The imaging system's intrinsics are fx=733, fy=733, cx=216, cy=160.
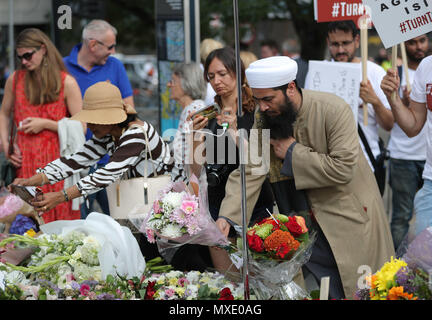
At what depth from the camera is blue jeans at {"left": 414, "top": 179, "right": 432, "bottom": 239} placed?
12.5ft

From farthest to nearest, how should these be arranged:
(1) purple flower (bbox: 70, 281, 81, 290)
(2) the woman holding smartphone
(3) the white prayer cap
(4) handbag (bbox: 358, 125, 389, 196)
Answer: (4) handbag (bbox: 358, 125, 389, 196) → (2) the woman holding smartphone → (3) the white prayer cap → (1) purple flower (bbox: 70, 281, 81, 290)

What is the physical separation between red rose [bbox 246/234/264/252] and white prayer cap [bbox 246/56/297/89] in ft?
2.96

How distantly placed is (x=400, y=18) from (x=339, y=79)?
0.80m

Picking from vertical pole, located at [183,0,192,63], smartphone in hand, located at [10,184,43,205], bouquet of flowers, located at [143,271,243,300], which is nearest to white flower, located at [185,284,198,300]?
bouquet of flowers, located at [143,271,243,300]

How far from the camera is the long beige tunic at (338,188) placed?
12.1ft

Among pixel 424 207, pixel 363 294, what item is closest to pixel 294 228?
pixel 363 294

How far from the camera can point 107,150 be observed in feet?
13.9

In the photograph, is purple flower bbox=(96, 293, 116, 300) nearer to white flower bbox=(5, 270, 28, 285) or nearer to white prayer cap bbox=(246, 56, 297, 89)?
white flower bbox=(5, 270, 28, 285)

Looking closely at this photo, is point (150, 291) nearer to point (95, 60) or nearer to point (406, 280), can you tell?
point (406, 280)

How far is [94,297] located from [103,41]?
10.8 ft

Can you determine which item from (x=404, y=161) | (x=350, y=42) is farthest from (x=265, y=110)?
(x=404, y=161)
